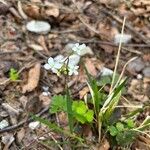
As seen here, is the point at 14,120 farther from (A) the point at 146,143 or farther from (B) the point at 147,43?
(B) the point at 147,43

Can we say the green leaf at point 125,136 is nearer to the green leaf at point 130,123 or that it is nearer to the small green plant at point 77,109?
the green leaf at point 130,123

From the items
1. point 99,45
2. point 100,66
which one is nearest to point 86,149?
point 100,66

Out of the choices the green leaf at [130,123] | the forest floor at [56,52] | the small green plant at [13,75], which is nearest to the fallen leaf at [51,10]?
the forest floor at [56,52]

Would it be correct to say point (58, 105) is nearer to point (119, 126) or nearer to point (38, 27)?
point (119, 126)

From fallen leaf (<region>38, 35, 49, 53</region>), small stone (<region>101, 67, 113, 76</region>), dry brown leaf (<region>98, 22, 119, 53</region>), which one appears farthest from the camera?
dry brown leaf (<region>98, 22, 119, 53</region>)

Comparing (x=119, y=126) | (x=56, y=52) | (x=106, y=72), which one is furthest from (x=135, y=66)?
(x=119, y=126)

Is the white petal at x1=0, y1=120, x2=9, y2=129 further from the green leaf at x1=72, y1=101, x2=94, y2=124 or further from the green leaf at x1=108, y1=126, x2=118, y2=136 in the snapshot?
the green leaf at x1=108, y1=126, x2=118, y2=136

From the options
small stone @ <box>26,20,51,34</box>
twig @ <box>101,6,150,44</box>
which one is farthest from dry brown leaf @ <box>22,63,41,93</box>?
twig @ <box>101,6,150,44</box>
